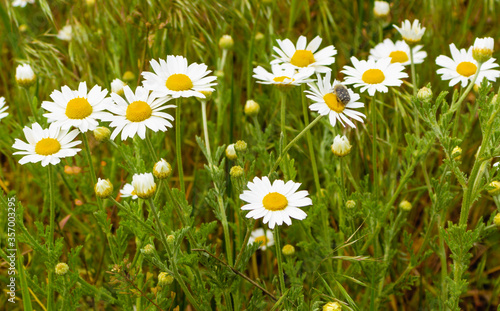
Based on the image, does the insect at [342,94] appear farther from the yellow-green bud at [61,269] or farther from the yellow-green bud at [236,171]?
the yellow-green bud at [61,269]

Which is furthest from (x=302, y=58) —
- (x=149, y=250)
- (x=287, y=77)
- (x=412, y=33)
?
(x=149, y=250)

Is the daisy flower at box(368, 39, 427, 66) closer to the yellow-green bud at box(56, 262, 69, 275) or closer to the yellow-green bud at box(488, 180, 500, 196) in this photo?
the yellow-green bud at box(488, 180, 500, 196)

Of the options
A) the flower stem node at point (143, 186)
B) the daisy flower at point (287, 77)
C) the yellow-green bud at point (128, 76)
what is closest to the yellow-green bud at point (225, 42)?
the yellow-green bud at point (128, 76)

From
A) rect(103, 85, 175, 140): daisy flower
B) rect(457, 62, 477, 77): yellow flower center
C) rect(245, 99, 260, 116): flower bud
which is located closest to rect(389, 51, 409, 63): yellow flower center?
rect(457, 62, 477, 77): yellow flower center

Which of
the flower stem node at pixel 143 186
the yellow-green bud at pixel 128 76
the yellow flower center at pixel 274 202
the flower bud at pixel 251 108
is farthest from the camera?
the yellow-green bud at pixel 128 76

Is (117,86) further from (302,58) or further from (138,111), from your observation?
(302,58)

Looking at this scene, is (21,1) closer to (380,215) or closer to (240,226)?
(240,226)

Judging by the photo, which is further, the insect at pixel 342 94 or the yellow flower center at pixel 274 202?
the insect at pixel 342 94
